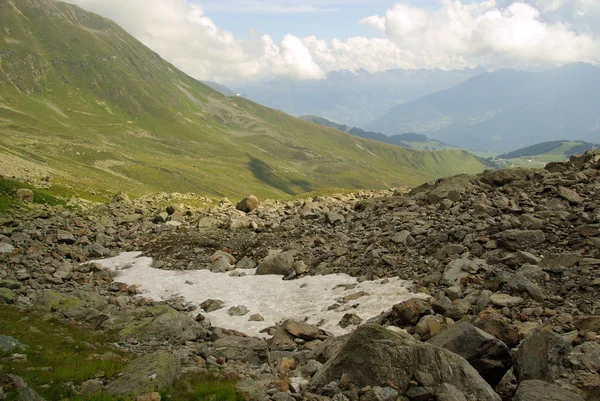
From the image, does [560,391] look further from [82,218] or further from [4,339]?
[82,218]

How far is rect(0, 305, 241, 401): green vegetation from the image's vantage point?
11.4 meters

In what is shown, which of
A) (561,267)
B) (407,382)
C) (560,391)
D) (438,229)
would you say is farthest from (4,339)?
(438,229)

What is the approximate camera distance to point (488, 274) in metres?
20.6

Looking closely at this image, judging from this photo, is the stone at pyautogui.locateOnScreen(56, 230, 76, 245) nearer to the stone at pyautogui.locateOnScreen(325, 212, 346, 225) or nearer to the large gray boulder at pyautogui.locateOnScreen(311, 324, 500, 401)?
the stone at pyautogui.locateOnScreen(325, 212, 346, 225)

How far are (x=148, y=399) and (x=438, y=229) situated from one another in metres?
23.5

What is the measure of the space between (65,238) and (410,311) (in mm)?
33970

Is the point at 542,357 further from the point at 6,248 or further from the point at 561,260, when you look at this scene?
the point at 6,248

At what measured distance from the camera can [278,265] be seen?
30828 mm

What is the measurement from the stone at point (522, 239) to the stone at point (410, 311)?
8.33m

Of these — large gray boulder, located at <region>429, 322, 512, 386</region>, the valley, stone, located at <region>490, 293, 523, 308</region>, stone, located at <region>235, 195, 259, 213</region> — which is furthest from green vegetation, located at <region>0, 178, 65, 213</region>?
stone, located at <region>490, 293, 523, 308</region>

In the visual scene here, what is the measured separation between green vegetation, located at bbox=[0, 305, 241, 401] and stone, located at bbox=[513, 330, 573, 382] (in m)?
8.70

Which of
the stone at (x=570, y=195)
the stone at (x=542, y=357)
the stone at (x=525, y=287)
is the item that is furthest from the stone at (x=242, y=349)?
the stone at (x=570, y=195)

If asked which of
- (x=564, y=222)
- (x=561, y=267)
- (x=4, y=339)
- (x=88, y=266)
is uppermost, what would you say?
(x=564, y=222)

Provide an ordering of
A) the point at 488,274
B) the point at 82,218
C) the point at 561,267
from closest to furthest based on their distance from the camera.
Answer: the point at 561,267
the point at 488,274
the point at 82,218
